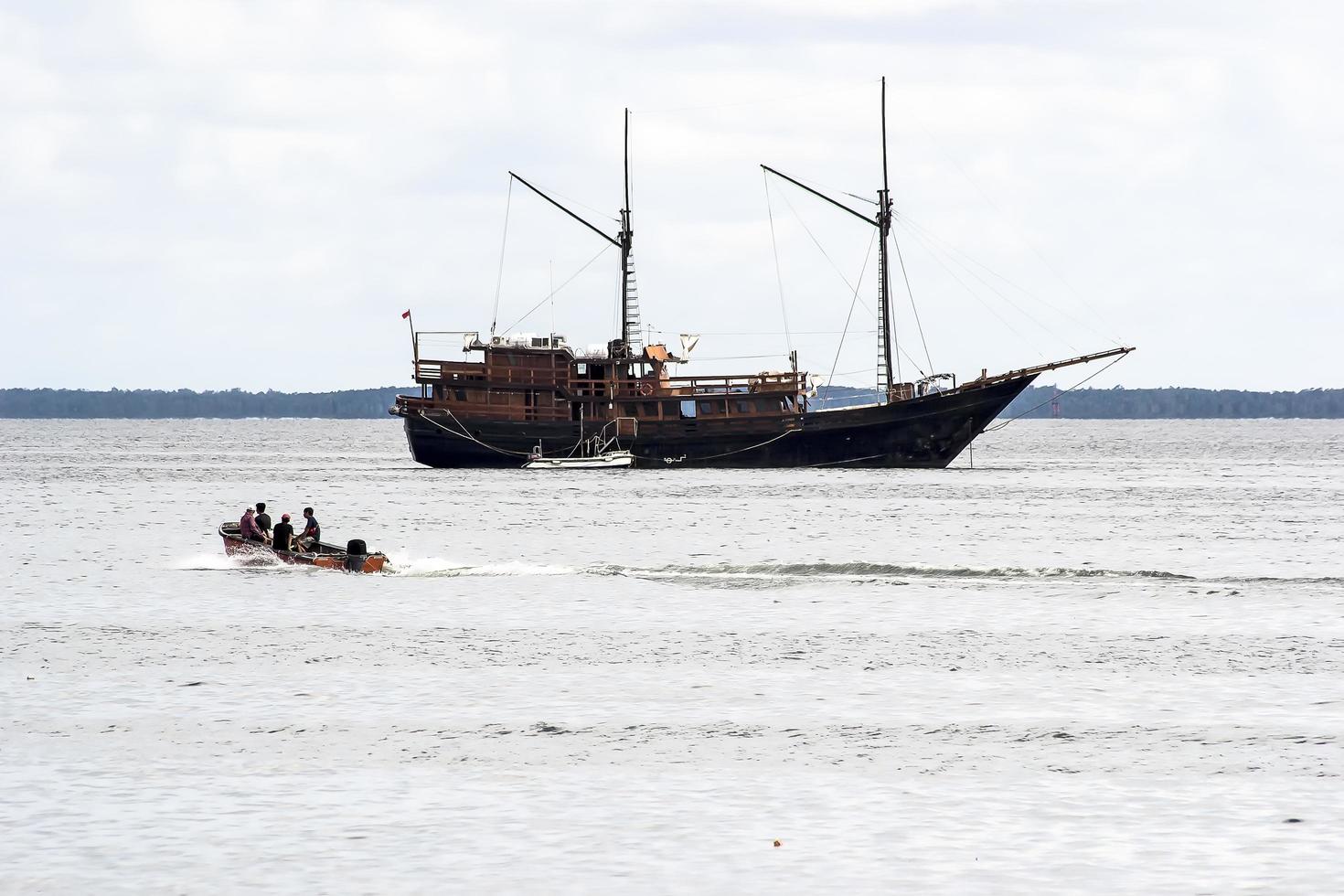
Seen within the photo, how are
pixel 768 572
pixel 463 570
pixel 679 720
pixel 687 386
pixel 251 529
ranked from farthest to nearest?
pixel 687 386, pixel 463 570, pixel 768 572, pixel 251 529, pixel 679 720

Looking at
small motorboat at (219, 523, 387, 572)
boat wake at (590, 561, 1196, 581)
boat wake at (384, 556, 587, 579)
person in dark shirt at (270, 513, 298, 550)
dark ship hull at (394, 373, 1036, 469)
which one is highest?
dark ship hull at (394, 373, 1036, 469)

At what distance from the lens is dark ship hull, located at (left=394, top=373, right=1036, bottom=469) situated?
284ft

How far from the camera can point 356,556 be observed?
37812 millimetres

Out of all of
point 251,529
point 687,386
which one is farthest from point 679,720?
point 687,386

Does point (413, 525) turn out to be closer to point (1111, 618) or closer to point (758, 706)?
point (1111, 618)

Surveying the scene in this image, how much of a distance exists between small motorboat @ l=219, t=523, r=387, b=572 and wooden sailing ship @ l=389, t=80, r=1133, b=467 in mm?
46399

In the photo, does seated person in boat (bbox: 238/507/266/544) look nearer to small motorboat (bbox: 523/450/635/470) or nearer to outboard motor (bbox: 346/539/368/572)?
outboard motor (bbox: 346/539/368/572)

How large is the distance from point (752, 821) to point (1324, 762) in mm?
6205

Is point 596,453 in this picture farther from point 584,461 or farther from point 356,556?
point 356,556

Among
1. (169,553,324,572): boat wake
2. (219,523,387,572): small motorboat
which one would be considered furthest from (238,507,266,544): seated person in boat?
(169,553,324,572): boat wake

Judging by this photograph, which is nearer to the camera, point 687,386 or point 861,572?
point 861,572

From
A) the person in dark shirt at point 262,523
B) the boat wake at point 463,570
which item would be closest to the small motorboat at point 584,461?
the boat wake at point 463,570

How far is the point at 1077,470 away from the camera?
10981cm

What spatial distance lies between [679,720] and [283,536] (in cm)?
2043
